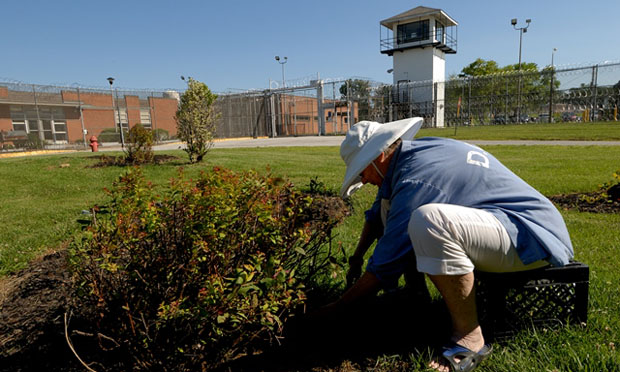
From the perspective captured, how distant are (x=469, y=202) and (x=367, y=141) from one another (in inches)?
25.1

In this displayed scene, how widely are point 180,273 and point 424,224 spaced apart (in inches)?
45.0

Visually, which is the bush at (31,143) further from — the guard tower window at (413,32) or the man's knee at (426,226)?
the guard tower window at (413,32)

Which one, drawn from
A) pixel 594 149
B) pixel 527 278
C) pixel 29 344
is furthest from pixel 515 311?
pixel 594 149

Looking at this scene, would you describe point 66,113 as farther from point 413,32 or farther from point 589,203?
point 589,203

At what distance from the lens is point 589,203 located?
5.13 meters

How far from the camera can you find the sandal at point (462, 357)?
1882 mm

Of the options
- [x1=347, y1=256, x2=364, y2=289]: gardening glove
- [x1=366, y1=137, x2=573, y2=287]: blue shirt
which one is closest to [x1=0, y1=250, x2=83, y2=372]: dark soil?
[x1=347, y1=256, x2=364, y2=289]: gardening glove

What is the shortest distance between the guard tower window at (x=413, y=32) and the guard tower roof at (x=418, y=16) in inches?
21.2

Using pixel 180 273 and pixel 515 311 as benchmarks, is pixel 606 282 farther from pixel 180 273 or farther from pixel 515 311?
pixel 180 273

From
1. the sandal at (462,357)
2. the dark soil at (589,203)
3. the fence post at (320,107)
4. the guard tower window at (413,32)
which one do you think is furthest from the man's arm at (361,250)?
the guard tower window at (413,32)

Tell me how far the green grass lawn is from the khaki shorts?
0.54m

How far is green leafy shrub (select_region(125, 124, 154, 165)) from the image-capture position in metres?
10.3

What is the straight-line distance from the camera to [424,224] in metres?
1.78

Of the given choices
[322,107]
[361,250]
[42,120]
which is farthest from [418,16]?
[361,250]
